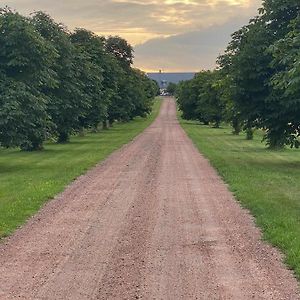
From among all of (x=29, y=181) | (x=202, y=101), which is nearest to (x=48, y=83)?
(x=29, y=181)

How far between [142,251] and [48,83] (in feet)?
59.2

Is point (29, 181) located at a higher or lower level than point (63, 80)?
lower

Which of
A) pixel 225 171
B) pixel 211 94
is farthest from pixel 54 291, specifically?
pixel 211 94

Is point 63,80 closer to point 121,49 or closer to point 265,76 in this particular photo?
point 265,76

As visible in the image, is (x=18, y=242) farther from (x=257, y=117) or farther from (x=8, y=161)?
(x=8, y=161)

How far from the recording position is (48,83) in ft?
84.2

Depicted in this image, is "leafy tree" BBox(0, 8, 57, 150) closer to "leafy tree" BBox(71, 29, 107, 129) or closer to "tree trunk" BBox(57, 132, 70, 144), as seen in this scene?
"leafy tree" BBox(71, 29, 107, 129)

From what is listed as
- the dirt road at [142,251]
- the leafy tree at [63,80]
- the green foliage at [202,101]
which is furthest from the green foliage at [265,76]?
the green foliage at [202,101]

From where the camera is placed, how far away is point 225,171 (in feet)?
68.1

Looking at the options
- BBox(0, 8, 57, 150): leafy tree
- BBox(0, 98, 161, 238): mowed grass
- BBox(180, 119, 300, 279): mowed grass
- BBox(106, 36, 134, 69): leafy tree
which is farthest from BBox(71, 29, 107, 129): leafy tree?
BBox(106, 36, 134, 69): leafy tree

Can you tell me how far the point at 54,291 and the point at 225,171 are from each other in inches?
573

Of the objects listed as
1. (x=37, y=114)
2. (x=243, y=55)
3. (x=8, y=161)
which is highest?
(x=243, y=55)

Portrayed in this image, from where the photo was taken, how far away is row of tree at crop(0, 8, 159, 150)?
22500 mm

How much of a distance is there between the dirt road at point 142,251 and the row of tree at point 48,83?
7.83 meters
